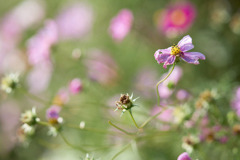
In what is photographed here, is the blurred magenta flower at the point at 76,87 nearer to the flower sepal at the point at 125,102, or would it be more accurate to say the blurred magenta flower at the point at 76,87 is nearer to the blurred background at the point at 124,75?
the blurred background at the point at 124,75

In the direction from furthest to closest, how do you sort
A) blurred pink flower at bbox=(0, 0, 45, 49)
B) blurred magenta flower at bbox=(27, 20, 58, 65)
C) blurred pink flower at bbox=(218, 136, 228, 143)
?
blurred pink flower at bbox=(0, 0, 45, 49), blurred magenta flower at bbox=(27, 20, 58, 65), blurred pink flower at bbox=(218, 136, 228, 143)

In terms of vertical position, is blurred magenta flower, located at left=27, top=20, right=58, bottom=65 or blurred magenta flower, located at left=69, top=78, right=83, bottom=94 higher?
blurred magenta flower, located at left=27, top=20, right=58, bottom=65

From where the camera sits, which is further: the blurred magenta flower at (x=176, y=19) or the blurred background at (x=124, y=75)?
the blurred magenta flower at (x=176, y=19)

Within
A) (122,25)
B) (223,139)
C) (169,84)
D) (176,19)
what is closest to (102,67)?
(122,25)

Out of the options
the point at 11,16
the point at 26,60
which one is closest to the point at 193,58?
the point at 26,60

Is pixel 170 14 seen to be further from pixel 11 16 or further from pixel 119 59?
pixel 11 16

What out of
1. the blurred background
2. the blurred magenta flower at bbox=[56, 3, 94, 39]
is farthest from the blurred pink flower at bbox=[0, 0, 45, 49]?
the blurred magenta flower at bbox=[56, 3, 94, 39]

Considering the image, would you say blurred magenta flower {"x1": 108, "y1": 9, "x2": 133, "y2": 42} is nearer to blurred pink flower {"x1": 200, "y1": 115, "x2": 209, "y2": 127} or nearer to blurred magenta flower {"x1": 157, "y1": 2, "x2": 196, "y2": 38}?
blurred magenta flower {"x1": 157, "y1": 2, "x2": 196, "y2": 38}

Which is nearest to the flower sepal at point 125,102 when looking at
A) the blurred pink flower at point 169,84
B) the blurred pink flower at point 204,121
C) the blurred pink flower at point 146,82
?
the blurred pink flower at point 169,84
